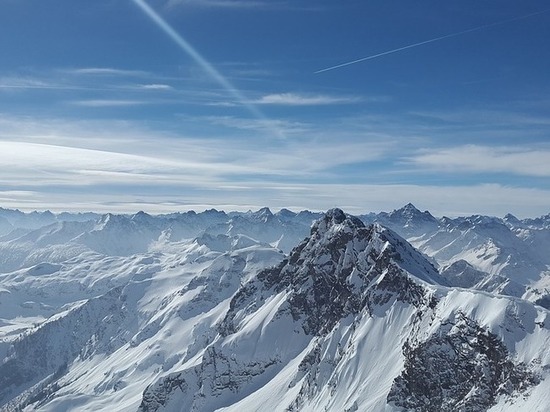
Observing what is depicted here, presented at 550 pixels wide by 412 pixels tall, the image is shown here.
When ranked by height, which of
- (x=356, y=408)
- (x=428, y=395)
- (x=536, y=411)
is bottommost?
(x=356, y=408)

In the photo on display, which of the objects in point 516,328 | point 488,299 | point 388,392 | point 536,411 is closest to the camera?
point 536,411

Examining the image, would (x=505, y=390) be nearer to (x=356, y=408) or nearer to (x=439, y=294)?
(x=439, y=294)

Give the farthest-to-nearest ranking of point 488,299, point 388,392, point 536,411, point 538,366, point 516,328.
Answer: point 388,392, point 488,299, point 516,328, point 538,366, point 536,411

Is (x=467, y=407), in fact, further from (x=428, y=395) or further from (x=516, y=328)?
(x=516, y=328)

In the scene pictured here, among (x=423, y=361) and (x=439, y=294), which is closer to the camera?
(x=423, y=361)

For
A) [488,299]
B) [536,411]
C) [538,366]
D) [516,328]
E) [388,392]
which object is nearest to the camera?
[536,411]

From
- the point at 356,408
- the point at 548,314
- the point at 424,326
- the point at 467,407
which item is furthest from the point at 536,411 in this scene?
the point at 356,408

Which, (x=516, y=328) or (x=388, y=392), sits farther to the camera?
(x=388, y=392)

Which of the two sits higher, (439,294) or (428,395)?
(439,294)

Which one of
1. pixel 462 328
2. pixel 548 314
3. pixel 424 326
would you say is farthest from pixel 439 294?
pixel 548 314
